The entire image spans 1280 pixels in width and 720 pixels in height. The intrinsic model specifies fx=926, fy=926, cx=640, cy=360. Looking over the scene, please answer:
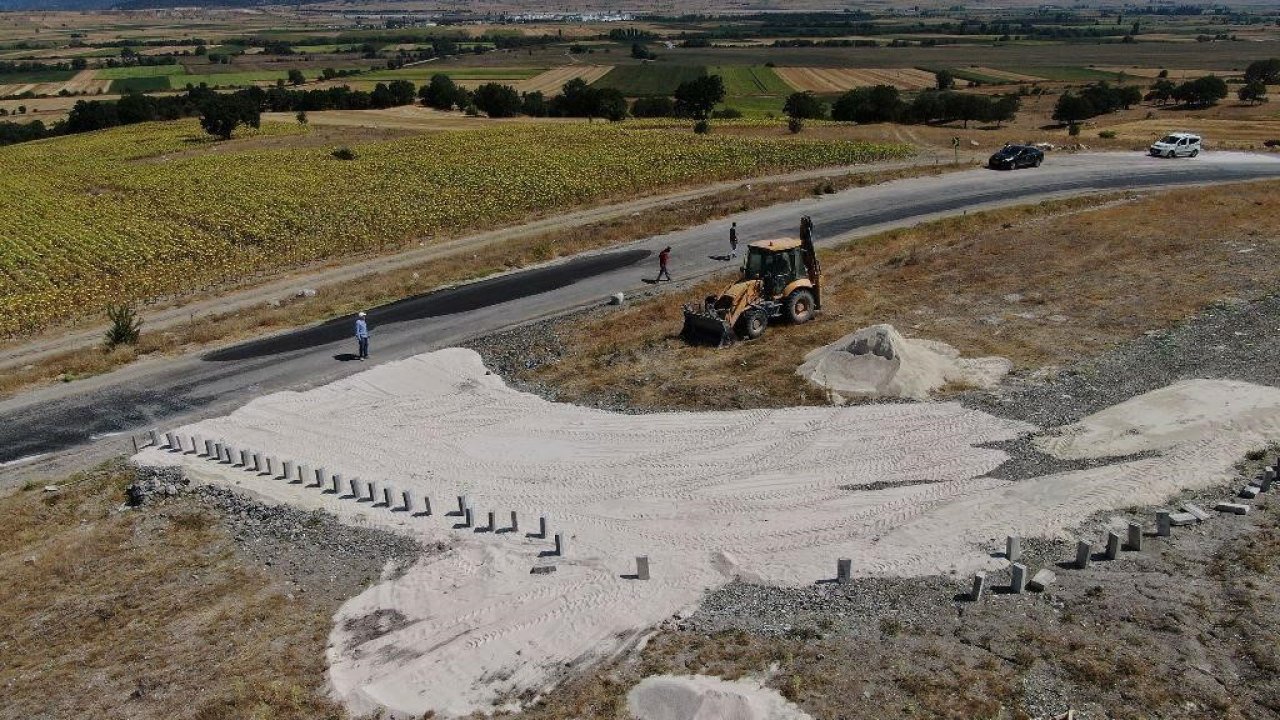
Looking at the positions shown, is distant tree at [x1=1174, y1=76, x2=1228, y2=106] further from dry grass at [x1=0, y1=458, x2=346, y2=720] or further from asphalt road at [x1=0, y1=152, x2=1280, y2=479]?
dry grass at [x1=0, y1=458, x2=346, y2=720]

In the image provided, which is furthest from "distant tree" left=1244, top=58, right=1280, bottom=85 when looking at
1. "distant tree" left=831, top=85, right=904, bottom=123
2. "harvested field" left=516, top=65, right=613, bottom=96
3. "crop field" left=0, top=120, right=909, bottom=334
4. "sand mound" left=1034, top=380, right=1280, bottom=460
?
"sand mound" left=1034, top=380, right=1280, bottom=460

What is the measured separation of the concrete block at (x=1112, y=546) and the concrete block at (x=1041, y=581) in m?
1.25

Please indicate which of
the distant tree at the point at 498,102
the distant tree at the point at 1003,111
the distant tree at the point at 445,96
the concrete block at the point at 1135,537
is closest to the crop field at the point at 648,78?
the distant tree at the point at 445,96

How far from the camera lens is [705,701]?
12.5 metres

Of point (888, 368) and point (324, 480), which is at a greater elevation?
point (888, 368)

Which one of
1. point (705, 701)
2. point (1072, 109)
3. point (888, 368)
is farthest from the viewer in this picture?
point (1072, 109)

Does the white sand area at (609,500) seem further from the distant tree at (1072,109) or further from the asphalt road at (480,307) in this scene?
the distant tree at (1072,109)

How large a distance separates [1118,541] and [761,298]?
14.0 metres

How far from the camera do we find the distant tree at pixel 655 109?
99.8 metres

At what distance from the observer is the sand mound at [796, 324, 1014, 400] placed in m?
23.5

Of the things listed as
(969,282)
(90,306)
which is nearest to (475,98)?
(90,306)

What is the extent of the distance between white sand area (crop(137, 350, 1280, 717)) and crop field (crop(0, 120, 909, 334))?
73.7 ft

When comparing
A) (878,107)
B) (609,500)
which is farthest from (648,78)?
(609,500)

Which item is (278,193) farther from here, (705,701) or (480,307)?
(705,701)
